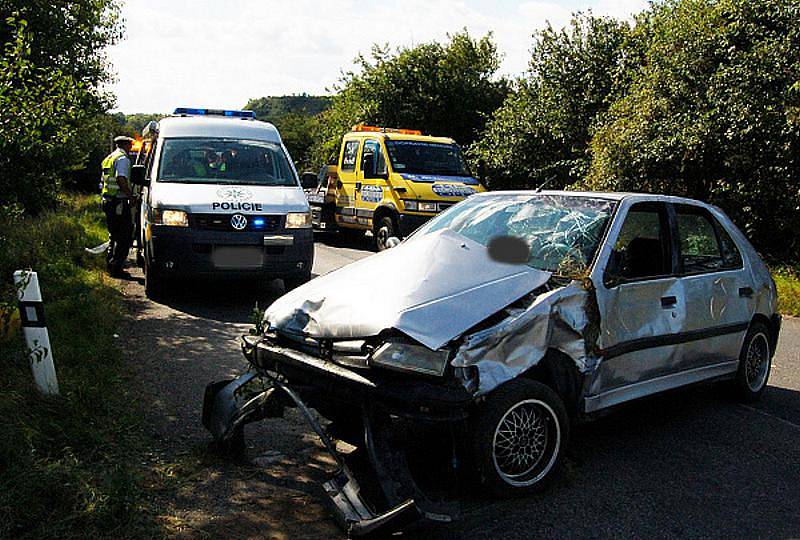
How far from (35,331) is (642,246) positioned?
13.8 ft

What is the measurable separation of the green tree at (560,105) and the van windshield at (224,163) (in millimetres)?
9672

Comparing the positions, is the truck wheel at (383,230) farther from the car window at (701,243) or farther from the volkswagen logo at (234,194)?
the car window at (701,243)

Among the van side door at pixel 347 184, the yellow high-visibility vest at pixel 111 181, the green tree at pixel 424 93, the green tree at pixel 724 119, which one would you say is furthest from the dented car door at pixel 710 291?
the green tree at pixel 424 93

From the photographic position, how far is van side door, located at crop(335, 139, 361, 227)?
15859 mm

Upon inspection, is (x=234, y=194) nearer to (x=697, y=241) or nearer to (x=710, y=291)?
(x=697, y=241)

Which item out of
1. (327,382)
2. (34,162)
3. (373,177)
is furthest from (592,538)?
(373,177)

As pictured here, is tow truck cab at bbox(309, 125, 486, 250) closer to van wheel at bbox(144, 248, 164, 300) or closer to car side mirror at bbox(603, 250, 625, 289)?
van wheel at bbox(144, 248, 164, 300)

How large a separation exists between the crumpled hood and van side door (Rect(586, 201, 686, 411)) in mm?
523

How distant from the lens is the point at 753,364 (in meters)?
6.27

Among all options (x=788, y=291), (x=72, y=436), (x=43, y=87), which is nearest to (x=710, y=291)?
(x=72, y=436)

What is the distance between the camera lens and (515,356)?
4.22 metres

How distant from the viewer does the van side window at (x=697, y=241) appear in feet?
18.8

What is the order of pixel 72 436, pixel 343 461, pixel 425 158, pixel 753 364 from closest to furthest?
pixel 343 461
pixel 72 436
pixel 753 364
pixel 425 158

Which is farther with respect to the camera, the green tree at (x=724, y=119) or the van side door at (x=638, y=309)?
the green tree at (x=724, y=119)
